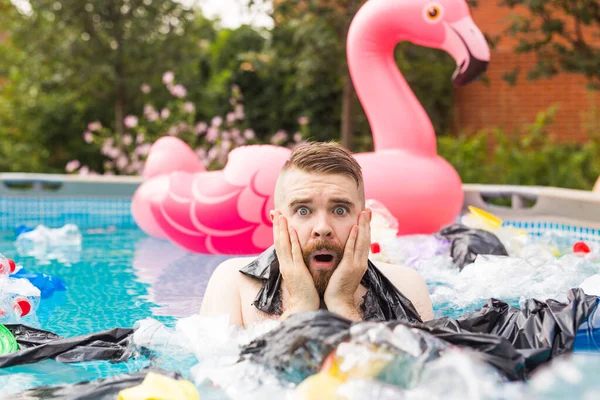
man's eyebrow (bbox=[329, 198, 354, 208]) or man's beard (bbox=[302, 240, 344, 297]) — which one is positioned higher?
man's eyebrow (bbox=[329, 198, 354, 208])

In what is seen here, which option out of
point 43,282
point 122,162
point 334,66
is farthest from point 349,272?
point 122,162

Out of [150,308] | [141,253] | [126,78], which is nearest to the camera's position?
[150,308]

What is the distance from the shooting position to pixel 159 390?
1.94 metres

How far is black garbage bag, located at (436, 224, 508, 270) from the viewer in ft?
14.5

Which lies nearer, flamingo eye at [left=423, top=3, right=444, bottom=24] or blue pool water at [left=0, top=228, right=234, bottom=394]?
blue pool water at [left=0, top=228, right=234, bottom=394]

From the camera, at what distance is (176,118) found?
10.2 metres

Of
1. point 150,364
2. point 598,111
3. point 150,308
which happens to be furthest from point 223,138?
point 150,364

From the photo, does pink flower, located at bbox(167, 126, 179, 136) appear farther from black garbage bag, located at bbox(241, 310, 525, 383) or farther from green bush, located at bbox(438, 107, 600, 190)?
black garbage bag, located at bbox(241, 310, 525, 383)

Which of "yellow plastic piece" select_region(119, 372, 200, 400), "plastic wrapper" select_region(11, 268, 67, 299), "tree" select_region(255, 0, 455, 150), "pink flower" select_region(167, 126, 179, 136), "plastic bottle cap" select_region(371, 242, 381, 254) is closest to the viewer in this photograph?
"yellow plastic piece" select_region(119, 372, 200, 400)

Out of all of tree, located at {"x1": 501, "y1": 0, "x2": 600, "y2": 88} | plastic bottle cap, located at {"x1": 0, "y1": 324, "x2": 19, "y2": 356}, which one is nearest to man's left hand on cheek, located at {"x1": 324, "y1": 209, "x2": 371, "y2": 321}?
plastic bottle cap, located at {"x1": 0, "y1": 324, "x2": 19, "y2": 356}

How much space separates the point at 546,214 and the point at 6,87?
26.7ft

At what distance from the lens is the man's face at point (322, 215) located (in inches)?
94.3

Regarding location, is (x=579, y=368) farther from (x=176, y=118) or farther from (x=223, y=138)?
(x=176, y=118)

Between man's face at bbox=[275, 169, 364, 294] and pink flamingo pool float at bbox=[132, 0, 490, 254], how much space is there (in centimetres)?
228
